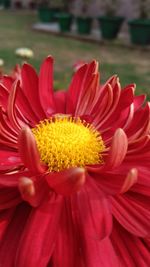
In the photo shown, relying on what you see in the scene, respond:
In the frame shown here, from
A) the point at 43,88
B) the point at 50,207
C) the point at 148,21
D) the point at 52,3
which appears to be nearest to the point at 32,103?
the point at 43,88

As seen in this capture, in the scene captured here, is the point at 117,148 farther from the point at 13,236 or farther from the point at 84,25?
the point at 84,25

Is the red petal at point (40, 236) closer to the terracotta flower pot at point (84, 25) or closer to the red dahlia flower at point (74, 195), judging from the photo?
the red dahlia flower at point (74, 195)

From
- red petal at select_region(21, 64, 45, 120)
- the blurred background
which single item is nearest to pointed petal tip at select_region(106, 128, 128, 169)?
red petal at select_region(21, 64, 45, 120)

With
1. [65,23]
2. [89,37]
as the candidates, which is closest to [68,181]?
[89,37]

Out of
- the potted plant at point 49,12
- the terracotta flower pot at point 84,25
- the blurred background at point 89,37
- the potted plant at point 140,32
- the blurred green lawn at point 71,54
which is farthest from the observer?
Answer: the potted plant at point 49,12

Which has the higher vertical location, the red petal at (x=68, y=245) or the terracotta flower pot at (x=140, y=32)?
the terracotta flower pot at (x=140, y=32)

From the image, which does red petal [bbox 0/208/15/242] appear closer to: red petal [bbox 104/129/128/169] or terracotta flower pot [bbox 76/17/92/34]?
red petal [bbox 104/129/128/169]

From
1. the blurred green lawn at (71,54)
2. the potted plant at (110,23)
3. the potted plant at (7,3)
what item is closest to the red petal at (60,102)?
the blurred green lawn at (71,54)

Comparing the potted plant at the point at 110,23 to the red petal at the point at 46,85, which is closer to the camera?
the red petal at the point at 46,85

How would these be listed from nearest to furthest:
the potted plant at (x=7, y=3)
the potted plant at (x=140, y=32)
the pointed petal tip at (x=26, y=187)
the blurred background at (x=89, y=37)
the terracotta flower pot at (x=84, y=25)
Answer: the pointed petal tip at (x=26, y=187) → the blurred background at (x=89, y=37) → the potted plant at (x=140, y=32) → the terracotta flower pot at (x=84, y=25) → the potted plant at (x=7, y=3)
